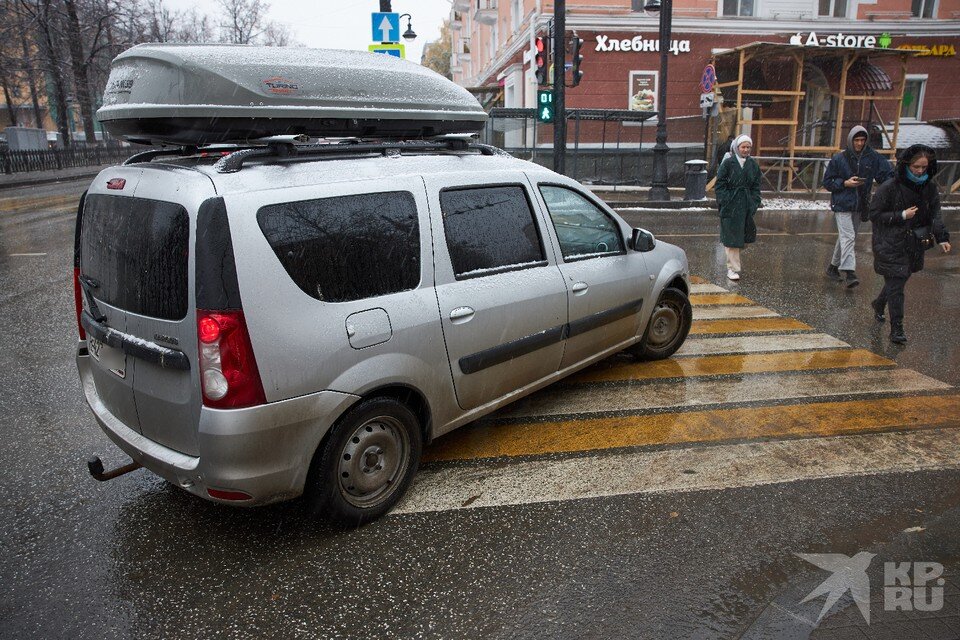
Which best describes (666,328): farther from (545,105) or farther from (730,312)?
(545,105)

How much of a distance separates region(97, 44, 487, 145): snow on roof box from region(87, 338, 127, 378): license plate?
108 centimetres

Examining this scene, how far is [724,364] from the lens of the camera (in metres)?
5.56

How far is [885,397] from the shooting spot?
16.1ft

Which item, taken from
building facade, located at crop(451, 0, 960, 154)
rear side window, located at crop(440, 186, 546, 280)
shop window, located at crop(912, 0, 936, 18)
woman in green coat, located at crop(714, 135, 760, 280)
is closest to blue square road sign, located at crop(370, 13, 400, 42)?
woman in green coat, located at crop(714, 135, 760, 280)

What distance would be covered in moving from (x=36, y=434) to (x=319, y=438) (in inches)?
99.1

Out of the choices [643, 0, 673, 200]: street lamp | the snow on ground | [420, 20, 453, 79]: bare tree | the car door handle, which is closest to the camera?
the car door handle

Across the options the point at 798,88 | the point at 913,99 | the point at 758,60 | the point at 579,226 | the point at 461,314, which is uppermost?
the point at 758,60

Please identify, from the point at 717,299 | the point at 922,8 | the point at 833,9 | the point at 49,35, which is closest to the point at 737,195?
the point at 717,299

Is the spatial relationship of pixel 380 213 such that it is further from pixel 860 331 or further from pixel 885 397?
pixel 860 331

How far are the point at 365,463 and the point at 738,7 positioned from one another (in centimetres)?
2640

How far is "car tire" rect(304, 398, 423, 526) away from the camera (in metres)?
3.09

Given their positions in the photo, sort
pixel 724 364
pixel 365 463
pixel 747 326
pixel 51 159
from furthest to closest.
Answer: pixel 51 159
pixel 747 326
pixel 724 364
pixel 365 463

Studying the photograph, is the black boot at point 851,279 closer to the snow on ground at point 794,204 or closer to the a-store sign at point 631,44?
the snow on ground at point 794,204

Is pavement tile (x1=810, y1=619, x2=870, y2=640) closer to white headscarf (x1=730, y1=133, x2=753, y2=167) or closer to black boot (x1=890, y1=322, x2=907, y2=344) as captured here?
black boot (x1=890, y1=322, x2=907, y2=344)
